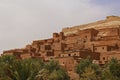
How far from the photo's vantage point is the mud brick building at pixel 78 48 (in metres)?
42.8

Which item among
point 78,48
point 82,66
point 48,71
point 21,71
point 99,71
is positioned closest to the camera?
point 21,71

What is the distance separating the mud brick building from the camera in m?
42.8

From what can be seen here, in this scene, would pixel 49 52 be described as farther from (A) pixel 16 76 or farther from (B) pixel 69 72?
(A) pixel 16 76

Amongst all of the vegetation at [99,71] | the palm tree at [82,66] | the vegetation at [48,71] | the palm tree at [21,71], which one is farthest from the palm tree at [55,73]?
the palm tree at [21,71]

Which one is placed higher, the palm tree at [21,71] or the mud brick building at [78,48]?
the mud brick building at [78,48]

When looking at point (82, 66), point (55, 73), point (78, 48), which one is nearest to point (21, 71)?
point (55, 73)

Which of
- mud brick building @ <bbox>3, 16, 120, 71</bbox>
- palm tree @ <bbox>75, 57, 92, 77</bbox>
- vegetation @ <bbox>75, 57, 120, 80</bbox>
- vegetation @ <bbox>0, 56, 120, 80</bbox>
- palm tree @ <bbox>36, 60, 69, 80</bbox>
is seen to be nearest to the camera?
vegetation @ <bbox>0, 56, 120, 80</bbox>

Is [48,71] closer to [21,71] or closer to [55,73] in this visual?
[55,73]

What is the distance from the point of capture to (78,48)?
48.5 meters

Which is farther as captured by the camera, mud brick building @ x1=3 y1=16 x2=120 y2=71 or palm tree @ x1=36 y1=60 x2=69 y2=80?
mud brick building @ x1=3 y1=16 x2=120 y2=71

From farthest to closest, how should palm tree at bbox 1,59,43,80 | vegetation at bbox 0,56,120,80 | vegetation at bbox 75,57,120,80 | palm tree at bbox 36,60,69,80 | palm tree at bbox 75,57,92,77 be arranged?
palm tree at bbox 75,57,92,77 < palm tree at bbox 36,60,69,80 < vegetation at bbox 75,57,120,80 < vegetation at bbox 0,56,120,80 < palm tree at bbox 1,59,43,80

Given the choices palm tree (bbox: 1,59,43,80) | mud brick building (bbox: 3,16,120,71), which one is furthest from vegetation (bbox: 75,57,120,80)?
palm tree (bbox: 1,59,43,80)

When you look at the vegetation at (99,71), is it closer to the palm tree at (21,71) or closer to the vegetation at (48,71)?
the vegetation at (48,71)

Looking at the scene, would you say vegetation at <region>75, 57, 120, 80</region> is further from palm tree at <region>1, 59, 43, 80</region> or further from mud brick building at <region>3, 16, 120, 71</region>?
palm tree at <region>1, 59, 43, 80</region>
